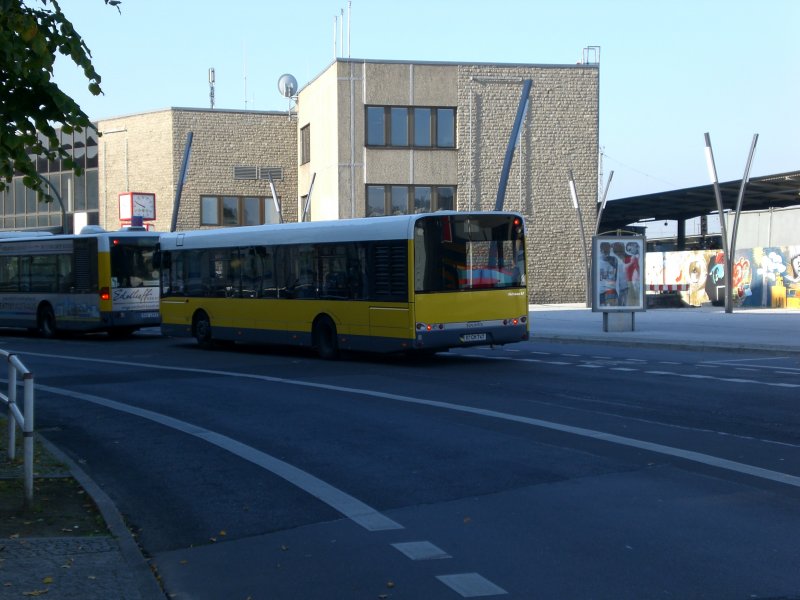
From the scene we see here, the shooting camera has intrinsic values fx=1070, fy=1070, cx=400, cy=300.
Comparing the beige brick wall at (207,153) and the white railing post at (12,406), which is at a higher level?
the beige brick wall at (207,153)

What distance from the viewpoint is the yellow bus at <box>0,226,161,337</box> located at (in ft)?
95.3

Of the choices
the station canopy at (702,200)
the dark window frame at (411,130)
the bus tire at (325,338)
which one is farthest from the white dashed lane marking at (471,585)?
the dark window frame at (411,130)

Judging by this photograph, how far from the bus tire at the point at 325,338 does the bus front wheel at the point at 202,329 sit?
176 inches

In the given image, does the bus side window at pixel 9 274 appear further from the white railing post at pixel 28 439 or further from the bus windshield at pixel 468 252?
the white railing post at pixel 28 439

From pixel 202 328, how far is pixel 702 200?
2876 cm

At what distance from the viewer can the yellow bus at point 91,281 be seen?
95.3 ft

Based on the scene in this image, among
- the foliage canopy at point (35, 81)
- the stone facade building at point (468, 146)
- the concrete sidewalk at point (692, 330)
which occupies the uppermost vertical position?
the stone facade building at point (468, 146)

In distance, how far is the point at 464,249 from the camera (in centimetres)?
1972

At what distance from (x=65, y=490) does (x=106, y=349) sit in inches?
711

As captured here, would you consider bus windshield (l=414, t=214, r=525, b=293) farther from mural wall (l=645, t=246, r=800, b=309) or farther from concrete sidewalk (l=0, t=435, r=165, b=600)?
mural wall (l=645, t=246, r=800, b=309)

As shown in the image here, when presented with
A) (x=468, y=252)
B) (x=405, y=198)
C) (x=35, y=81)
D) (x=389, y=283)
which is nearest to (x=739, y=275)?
(x=405, y=198)

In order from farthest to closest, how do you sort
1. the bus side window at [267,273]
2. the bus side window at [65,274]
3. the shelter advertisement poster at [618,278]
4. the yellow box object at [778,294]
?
the yellow box object at [778,294] → the bus side window at [65,274] → the shelter advertisement poster at [618,278] → the bus side window at [267,273]

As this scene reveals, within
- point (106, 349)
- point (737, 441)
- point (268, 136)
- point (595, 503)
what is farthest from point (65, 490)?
point (268, 136)

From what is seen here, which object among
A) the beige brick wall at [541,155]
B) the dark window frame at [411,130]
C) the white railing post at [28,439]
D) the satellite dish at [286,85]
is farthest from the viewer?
the satellite dish at [286,85]
